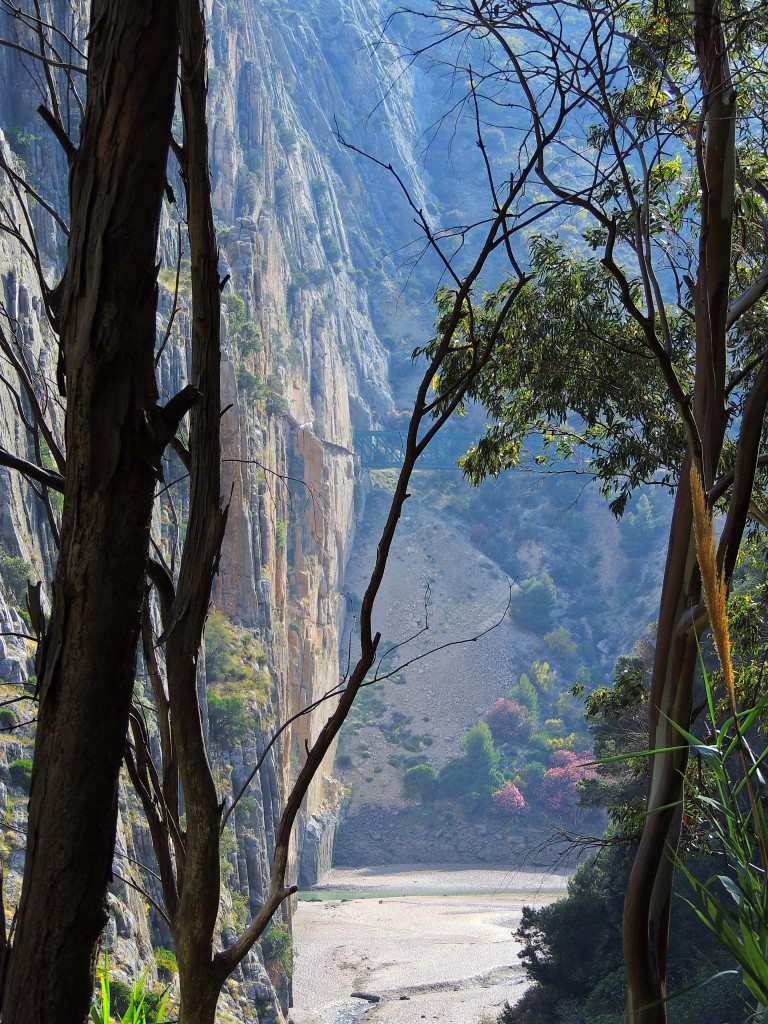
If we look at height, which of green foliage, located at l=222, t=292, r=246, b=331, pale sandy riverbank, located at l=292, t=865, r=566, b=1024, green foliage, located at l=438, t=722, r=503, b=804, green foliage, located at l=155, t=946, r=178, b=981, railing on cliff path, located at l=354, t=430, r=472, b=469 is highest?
railing on cliff path, located at l=354, t=430, r=472, b=469

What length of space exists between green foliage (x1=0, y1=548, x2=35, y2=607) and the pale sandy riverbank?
30.0 feet

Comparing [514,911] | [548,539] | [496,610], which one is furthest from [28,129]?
[548,539]

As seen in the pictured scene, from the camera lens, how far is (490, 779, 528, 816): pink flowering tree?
31562 mm

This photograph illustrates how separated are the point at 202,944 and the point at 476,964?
64.4ft

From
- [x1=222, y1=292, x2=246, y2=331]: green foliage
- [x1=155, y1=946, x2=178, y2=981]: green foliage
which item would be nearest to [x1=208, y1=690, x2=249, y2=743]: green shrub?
[x1=155, y1=946, x2=178, y2=981]: green foliage

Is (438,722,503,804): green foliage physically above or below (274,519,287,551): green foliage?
below

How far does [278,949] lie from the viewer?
1792 cm

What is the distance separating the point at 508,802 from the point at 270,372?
1537 cm

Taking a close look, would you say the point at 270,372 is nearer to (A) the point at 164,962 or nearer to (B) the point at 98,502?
(A) the point at 164,962

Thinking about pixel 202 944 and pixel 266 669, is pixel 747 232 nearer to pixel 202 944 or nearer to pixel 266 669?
pixel 202 944

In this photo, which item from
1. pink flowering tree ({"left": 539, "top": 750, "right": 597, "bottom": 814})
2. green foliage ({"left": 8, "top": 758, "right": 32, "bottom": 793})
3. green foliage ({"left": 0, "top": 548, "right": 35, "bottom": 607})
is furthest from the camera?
pink flowering tree ({"left": 539, "top": 750, "right": 597, "bottom": 814})

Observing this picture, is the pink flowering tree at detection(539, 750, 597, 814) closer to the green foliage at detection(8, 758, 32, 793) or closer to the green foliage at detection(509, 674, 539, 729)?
the green foliage at detection(509, 674, 539, 729)

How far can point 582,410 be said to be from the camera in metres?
4.86

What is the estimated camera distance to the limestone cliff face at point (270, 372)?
13.4 m
